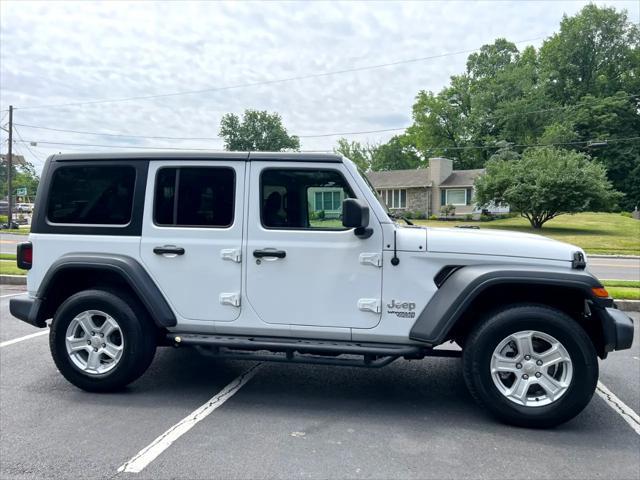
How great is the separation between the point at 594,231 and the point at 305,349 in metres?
30.4

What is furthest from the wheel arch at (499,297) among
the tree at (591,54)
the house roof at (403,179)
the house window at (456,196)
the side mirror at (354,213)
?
the tree at (591,54)

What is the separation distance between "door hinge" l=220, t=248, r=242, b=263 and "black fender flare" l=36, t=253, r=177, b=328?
651 millimetres

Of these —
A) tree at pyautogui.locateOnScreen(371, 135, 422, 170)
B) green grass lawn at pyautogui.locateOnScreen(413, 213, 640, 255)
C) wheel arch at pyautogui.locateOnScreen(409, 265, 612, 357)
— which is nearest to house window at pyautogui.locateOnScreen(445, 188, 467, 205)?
green grass lawn at pyautogui.locateOnScreen(413, 213, 640, 255)

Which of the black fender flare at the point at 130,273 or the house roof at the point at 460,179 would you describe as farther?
the house roof at the point at 460,179

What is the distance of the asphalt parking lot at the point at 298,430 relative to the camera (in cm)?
314

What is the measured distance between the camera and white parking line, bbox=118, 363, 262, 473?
3160 mm

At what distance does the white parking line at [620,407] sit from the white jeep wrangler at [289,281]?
1.84 ft

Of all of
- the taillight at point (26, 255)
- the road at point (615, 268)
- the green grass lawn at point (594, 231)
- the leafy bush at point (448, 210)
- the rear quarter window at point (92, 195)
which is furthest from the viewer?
the leafy bush at point (448, 210)

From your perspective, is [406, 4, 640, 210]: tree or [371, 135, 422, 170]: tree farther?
[371, 135, 422, 170]: tree

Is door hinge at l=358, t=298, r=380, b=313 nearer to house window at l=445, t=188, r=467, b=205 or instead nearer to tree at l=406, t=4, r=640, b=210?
house window at l=445, t=188, r=467, b=205

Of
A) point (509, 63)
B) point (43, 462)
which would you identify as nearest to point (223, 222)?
point (43, 462)

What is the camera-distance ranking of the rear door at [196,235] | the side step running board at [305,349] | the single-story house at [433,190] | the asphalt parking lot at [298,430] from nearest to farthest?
1. the asphalt parking lot at [298,430]
2. the side step running board at [305,349]
3. the rear door at [196,235]
4. the single-story house at [433,190]

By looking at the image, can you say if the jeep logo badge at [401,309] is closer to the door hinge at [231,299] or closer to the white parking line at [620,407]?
the door hinge at [231,299]

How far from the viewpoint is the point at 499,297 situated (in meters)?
3.97
